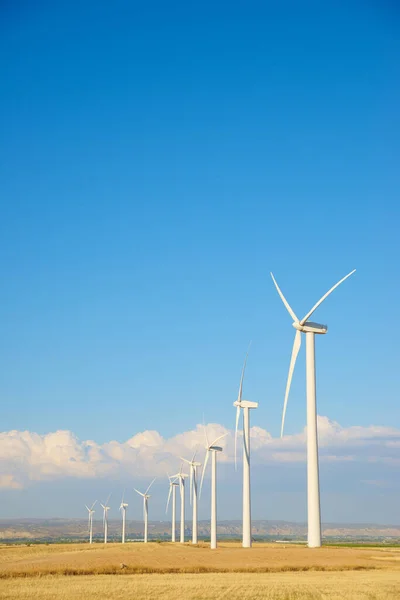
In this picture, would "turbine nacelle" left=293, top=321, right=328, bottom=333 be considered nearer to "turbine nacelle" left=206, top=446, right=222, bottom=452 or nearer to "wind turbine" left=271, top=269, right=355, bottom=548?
"wind turbine" left=271, top=269, right=355, bottom=548

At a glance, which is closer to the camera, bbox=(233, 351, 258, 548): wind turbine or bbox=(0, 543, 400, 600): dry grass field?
bbox=(0, 543, 400, 600): dry grass field

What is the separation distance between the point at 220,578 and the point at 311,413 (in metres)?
27.1

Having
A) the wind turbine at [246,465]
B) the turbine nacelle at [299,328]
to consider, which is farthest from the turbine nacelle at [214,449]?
the turbine nacelle at [299,328]

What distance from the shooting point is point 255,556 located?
71062 mm

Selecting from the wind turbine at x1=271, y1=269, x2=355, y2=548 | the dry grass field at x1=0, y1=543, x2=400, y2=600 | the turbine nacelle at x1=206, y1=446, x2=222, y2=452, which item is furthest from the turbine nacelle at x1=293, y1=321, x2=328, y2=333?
the turbine nacelle at x1=206, y1=446, x2=222, y2=452

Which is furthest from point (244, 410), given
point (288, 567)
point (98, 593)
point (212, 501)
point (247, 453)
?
point (98, 593)

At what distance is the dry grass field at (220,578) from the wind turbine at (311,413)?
3.14 metres

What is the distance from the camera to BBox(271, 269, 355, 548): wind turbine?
73188 millimetres

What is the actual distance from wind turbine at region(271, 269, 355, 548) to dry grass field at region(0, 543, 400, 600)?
3.14 meters

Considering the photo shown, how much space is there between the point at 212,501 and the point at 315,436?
5213 cm

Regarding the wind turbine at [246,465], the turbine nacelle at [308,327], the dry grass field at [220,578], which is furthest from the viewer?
the wind turbine at [246,465]

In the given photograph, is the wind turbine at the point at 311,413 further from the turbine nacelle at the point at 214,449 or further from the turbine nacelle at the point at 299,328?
the turbine nacelle at the point at 214,449

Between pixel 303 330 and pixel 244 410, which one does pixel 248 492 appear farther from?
pixel 303 330

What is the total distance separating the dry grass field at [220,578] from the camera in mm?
40500
